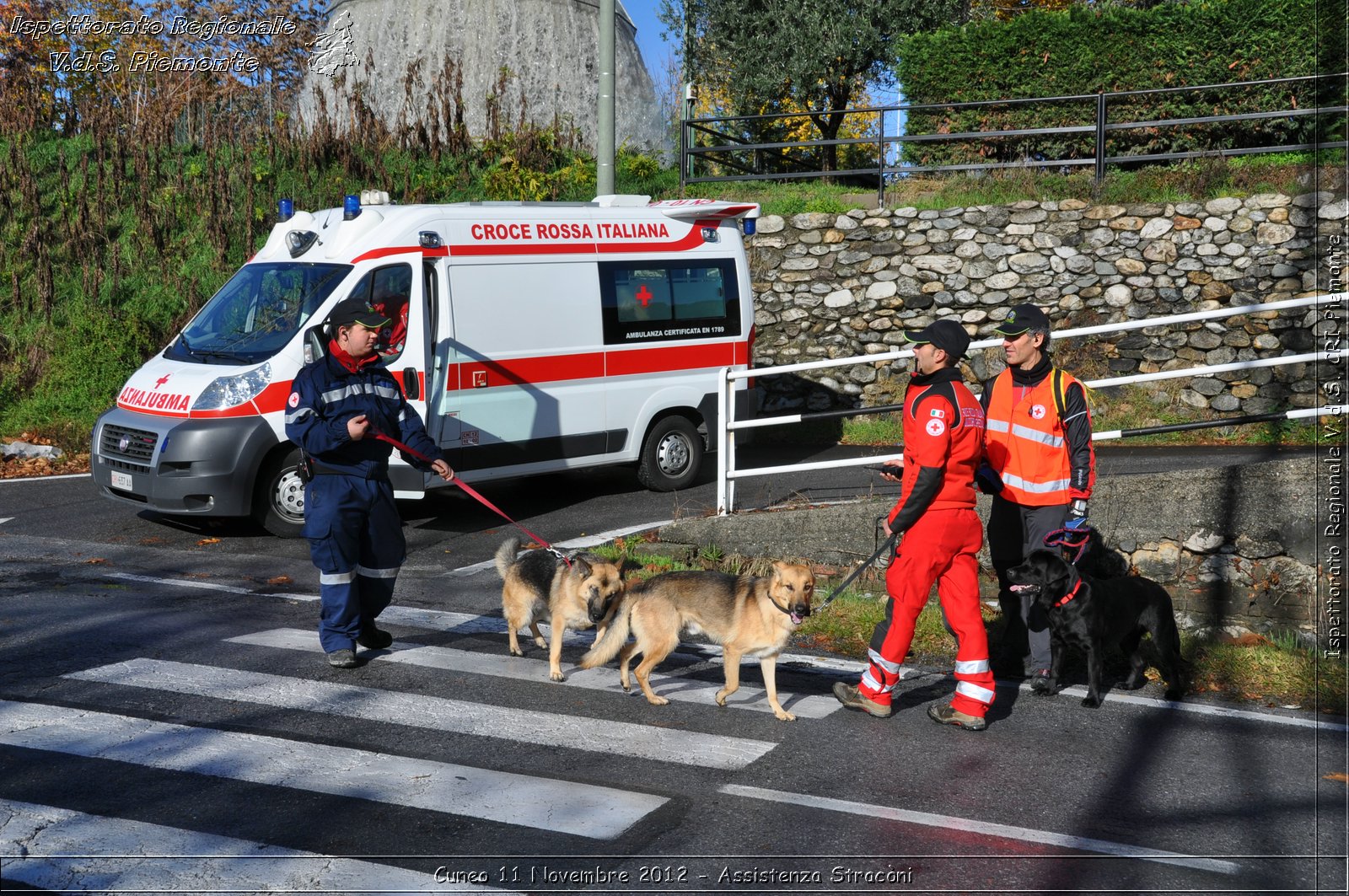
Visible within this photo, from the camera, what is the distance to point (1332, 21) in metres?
6.59

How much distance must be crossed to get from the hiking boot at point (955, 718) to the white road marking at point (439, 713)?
2.99 ft

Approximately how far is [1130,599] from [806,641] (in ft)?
6.81

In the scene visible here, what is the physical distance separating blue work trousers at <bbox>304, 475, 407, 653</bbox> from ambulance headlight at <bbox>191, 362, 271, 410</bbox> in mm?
3752

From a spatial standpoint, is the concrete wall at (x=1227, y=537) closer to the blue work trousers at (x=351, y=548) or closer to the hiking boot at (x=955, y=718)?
the hiking boot at (x=955, y=718)

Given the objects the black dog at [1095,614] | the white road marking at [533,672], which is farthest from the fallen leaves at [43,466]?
the black dog at [1095,614]

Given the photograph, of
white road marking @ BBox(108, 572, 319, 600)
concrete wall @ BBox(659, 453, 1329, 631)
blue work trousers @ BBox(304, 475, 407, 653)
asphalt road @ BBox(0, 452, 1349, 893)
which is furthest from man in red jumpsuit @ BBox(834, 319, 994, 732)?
white road marking @ BBox(108, 572, 319, 600)

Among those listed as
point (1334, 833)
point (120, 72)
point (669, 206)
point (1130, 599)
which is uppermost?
point (120, 72)

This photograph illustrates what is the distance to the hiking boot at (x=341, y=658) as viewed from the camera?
21.6 feet

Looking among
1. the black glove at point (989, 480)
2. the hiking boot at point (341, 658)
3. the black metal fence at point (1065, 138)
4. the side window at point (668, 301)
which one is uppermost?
the black metal fence at point (1065, 138)

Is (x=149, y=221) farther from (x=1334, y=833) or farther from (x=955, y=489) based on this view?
(x=1334, y=833)

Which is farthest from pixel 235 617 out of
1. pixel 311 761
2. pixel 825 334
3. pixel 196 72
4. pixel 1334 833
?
pixel 196 72

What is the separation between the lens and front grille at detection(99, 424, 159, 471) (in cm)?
1005

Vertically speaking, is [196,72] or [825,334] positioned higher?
[196,72]

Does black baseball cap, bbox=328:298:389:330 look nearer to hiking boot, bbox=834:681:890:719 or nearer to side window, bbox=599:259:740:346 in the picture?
hiking boot, bbox=834:681:890:719
